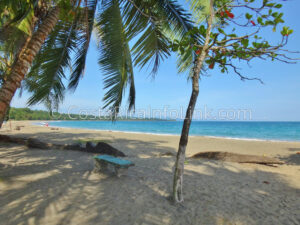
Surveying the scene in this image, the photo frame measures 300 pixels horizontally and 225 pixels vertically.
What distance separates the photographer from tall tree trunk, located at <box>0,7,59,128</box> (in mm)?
2598

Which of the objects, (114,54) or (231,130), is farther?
(231,130)

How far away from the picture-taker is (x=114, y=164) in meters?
3.76

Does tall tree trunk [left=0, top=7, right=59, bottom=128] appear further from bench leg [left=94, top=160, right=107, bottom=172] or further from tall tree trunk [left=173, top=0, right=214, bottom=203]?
tall tree trunk [left=173, top=0, right=214, bottom=203]

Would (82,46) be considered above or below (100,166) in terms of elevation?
above

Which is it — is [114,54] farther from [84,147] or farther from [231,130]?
[231,130]

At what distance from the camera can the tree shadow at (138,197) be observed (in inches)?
91.4

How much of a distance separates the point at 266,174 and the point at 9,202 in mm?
5484

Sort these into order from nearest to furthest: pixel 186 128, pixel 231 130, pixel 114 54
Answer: pixel 186 128, pixel 114 54, pixel 231 130

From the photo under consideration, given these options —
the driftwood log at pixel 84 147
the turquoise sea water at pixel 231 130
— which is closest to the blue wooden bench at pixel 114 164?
the turquoise sea water at pixel 231 130

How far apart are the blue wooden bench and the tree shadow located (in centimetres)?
18

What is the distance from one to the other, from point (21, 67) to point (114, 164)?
2.46m

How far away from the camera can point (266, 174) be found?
4516mm

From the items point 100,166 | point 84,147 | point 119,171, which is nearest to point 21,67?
point 100,166

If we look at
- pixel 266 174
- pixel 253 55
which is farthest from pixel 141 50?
pixel 266 174
